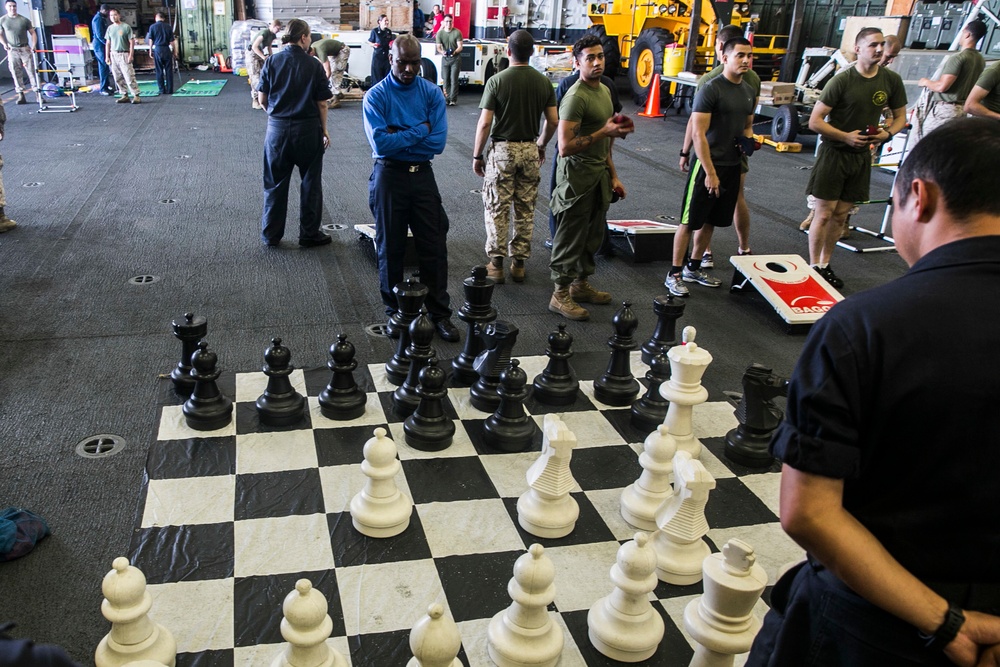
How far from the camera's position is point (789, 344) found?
3955mm

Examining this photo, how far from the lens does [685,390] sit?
2.61m

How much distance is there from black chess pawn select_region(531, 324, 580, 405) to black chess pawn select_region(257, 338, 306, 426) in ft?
3.05

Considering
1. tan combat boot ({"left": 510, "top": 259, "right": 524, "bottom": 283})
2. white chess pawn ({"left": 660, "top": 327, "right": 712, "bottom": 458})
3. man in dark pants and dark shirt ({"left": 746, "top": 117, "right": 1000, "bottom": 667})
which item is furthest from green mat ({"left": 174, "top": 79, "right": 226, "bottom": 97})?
man in dark pants and dark shirt ({"left": 746, "top": 117, "right": 1000, "bottom": 667})

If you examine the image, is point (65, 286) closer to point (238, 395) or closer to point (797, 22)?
point (238, 395)

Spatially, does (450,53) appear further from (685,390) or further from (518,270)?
(685,390)

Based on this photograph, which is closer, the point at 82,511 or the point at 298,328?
the point at 82,511

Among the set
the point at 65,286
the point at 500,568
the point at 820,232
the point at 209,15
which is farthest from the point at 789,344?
the point at 209,15

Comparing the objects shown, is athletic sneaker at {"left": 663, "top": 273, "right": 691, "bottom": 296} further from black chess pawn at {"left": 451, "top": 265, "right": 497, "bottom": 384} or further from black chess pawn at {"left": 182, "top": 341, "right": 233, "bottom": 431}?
black chess pawn at {"left": 182, "top": 341, "right": 233, "bottom": 431}

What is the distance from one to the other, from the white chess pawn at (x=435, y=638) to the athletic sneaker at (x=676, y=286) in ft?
10.2

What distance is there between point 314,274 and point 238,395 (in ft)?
5.51

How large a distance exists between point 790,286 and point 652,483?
7.63ft

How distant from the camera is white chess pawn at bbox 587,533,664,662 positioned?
5.91ft

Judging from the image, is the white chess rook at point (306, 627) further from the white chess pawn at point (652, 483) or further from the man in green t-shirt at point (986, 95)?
the man in green t-shirt at point (986, 95)

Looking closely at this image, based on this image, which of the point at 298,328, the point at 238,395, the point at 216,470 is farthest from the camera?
the point at 298,328
